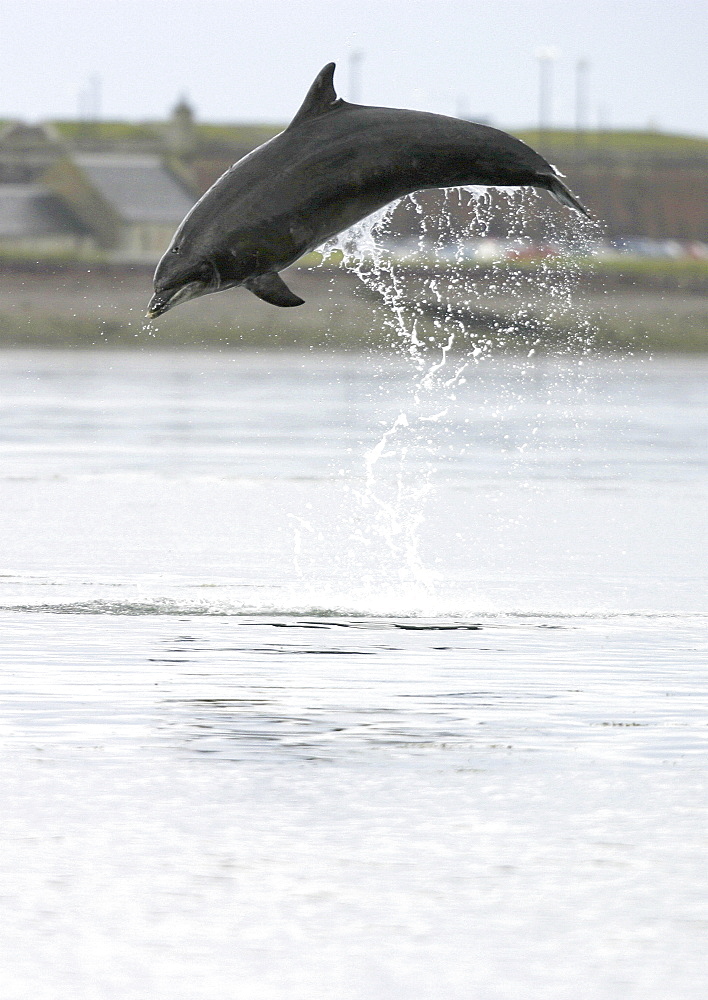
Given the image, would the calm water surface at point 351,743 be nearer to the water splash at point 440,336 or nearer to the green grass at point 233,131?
the water splash at point 440,336

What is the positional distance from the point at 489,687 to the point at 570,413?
32958 mm

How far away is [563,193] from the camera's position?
1218 cm

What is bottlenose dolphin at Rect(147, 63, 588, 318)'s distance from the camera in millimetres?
11211

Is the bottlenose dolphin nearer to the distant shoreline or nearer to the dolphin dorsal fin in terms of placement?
the dolphin dorsal fin

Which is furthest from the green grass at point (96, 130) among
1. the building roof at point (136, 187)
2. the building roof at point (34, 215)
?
the building roof at point (34, 215)

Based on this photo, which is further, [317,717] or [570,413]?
[570,413]

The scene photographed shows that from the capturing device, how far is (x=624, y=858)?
891 cm

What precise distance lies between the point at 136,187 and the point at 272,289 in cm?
11482

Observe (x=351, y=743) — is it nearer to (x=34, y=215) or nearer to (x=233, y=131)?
(x=34, y=215)

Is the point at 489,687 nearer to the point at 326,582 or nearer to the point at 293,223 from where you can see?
the point at 293,223

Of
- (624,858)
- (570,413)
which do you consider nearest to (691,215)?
(570,413)

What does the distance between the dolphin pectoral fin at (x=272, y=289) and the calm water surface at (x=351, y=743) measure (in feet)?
7.45

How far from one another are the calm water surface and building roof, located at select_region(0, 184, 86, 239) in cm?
9630

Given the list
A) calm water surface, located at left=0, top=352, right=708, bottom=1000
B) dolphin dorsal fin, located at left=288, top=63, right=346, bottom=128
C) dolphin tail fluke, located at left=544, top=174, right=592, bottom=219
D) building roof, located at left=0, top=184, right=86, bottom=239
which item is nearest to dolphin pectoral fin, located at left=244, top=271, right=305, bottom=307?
dolphin dorsal fin, located at left=288, top=63, right=346, bottom=128
